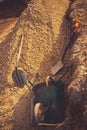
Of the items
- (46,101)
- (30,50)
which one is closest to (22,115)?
(46,101)

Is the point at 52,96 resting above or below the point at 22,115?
above

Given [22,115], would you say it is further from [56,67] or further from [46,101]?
[56,67]

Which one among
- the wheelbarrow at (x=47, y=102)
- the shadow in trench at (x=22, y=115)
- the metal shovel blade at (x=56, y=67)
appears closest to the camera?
the wheelbarrow at (x=47, y=102)

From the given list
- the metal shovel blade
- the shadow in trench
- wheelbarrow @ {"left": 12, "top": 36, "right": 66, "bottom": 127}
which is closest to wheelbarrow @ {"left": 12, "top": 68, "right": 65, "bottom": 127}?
wheelbarrow @ {"left": 12, "top": 36, "right": 66, "bottom": 127}

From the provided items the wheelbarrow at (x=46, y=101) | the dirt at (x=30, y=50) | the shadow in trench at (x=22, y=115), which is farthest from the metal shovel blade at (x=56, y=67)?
the shadow in trench at (x=22, y=115)

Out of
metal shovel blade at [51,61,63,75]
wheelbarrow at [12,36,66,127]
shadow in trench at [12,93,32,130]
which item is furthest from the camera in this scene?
metal shovel blade at [51,61,63,75]

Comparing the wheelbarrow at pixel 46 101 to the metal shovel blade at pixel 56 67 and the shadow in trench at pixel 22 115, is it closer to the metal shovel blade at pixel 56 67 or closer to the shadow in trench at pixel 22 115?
the shadow in trench at pixel 22 115

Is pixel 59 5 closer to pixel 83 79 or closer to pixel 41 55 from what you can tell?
pixel 41 55

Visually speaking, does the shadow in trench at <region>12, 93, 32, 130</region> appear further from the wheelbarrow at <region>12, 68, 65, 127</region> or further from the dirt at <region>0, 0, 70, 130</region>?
the wheelbarrow at <region>12, 68, 65, 127</region>
